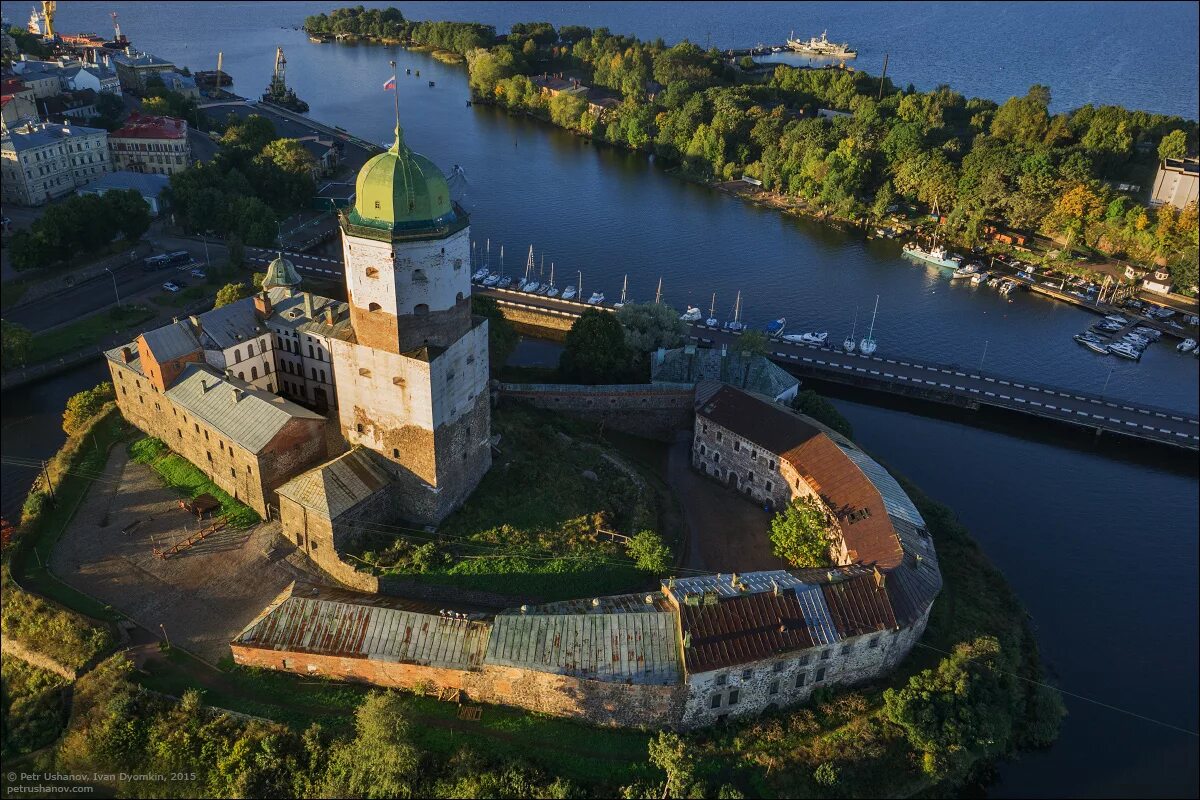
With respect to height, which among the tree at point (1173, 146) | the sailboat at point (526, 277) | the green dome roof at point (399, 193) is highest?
the green dome roof at point (399, 193)

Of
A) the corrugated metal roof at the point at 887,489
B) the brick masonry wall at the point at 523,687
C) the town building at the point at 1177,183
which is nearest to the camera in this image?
the brick masonry wall at the point at 523,687

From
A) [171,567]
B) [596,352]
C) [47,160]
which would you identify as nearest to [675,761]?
[171,567]

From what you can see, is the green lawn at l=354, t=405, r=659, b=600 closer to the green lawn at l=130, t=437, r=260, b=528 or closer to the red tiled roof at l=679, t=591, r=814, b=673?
the red tiled roof at l=679, t=591, r=814, b=673

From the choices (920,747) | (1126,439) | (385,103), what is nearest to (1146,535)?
(1126,439)

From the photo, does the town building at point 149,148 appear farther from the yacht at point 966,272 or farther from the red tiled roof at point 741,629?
the red tiled roof at point 741,629

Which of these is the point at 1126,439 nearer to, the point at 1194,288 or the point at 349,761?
the point at 1194,288

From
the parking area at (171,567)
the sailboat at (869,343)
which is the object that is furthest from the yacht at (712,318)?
the parking area at (171,567)
